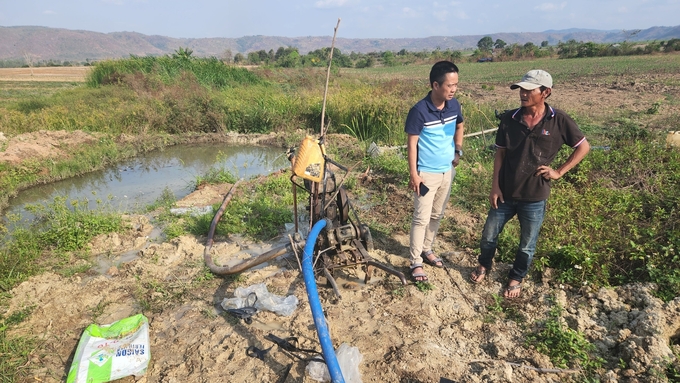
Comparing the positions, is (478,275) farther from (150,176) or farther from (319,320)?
(150,176)

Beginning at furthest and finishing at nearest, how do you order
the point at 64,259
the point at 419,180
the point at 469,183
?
the point at 469,183 < the point at 64,259 < the point at 419,180

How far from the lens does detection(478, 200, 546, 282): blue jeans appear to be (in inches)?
107

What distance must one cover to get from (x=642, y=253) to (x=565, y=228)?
0.67m

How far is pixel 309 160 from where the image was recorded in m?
2.71

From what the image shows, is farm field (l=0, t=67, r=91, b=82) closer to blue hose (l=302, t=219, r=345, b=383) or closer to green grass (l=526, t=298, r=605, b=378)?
blue hose (l=302, t=219, r=345, b=383)

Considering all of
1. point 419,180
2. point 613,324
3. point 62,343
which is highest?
point 419,180

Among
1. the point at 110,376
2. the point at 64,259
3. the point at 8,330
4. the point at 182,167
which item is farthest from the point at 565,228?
the point at 182,167

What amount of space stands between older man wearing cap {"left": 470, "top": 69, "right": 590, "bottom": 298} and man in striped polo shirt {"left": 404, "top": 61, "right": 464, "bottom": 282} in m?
0.38

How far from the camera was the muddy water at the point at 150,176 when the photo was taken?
6024 mm

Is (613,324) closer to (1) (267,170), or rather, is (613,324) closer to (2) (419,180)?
(2) (419,180)

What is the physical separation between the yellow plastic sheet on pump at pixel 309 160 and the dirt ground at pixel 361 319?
108 centimetres

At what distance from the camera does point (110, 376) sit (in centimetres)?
223

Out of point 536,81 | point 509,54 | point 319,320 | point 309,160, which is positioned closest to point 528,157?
point 536,81

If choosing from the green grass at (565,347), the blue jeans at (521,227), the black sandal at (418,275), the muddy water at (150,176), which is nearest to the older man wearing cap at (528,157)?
the blue jeans at (521,227)
